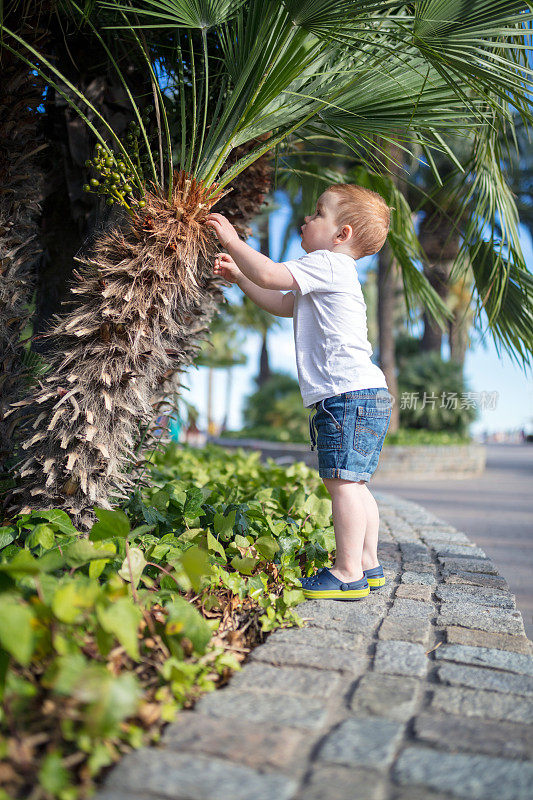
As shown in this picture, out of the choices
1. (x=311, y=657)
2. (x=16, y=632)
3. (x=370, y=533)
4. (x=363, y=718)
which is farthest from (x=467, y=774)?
(x=370, y=533)

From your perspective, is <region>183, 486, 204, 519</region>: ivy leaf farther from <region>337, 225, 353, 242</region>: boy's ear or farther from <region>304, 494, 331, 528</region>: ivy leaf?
<region>337, 225, 353, 242</region>: boy's ear

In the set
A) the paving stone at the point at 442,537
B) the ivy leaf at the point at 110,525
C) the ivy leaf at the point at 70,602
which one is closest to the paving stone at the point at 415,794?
the ivy leaf at the point at 70,602

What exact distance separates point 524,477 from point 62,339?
34.2ft

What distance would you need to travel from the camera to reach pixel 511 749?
1258mm

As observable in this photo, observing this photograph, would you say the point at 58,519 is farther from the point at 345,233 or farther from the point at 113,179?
the point at 345,233

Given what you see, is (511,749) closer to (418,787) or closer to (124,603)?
(418,787)

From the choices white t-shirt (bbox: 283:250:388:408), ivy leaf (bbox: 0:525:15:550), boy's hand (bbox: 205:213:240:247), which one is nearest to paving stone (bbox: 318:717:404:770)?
white t-shirt (bbox: 283:250:388:408)

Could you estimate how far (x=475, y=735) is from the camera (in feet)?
4.28

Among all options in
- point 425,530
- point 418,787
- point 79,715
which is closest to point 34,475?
point 79,715

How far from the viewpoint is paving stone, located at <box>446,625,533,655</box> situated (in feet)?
6.00

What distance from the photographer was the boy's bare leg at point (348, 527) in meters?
2.15

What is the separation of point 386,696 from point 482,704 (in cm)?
23

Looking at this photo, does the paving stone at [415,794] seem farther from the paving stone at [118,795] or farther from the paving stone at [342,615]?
the paving stone at [342,615]

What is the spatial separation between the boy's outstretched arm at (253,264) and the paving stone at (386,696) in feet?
4.33
